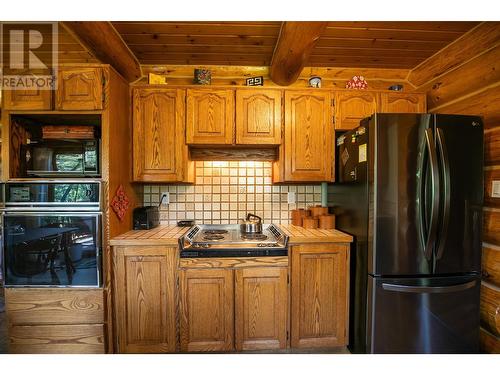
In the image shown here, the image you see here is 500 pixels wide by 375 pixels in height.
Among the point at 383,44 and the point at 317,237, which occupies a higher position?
the point at 383,44

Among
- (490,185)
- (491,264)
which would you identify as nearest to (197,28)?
(490,185)

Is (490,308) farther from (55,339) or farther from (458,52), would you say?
(55,339)

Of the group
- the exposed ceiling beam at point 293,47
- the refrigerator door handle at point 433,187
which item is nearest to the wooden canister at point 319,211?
the refrigerator door handle at point 433,187

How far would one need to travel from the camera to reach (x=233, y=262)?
1595 millimetres

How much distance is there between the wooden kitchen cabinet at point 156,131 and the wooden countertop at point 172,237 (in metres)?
0.45

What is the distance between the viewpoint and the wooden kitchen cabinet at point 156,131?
182cm

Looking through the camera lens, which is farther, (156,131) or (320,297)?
(156,131)

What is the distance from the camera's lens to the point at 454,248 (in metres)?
1.41

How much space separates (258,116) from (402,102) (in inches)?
51.1

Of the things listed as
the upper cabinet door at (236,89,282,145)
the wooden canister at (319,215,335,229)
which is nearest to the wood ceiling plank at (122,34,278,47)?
the upper cabinet door at (236,89,282,145)

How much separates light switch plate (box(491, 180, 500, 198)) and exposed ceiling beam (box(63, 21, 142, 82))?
2820 millimetres

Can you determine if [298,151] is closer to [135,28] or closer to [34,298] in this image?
[135,28]

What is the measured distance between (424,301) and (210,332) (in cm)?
147

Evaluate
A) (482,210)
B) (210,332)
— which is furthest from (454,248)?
(210,332)
